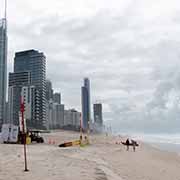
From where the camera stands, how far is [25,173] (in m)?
12.7

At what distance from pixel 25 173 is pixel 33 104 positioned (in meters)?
155

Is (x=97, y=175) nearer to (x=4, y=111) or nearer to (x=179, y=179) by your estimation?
(x=179, y=179)

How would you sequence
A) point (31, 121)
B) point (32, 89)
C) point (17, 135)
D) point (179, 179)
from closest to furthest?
point (179, 179), point (17, 135), point (31, 121), point (32, 89)

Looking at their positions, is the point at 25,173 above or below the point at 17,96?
below

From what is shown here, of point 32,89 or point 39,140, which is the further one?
point 32,89

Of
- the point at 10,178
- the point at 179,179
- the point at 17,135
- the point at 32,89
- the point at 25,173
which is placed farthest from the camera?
the point at 32,89

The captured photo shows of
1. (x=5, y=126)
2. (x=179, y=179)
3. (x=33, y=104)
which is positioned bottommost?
(x=179, y=179)

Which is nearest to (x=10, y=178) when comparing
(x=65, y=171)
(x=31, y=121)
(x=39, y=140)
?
(x=65, y=171)

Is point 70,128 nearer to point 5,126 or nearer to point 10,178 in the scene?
point 5,126

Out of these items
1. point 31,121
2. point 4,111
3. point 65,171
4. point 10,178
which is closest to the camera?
point 10,178

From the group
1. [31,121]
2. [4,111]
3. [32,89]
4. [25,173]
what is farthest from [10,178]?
[4,111]

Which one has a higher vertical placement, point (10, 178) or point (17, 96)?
point (17, 96)

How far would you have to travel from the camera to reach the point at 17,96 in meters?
184

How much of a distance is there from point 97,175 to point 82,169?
160 cm
